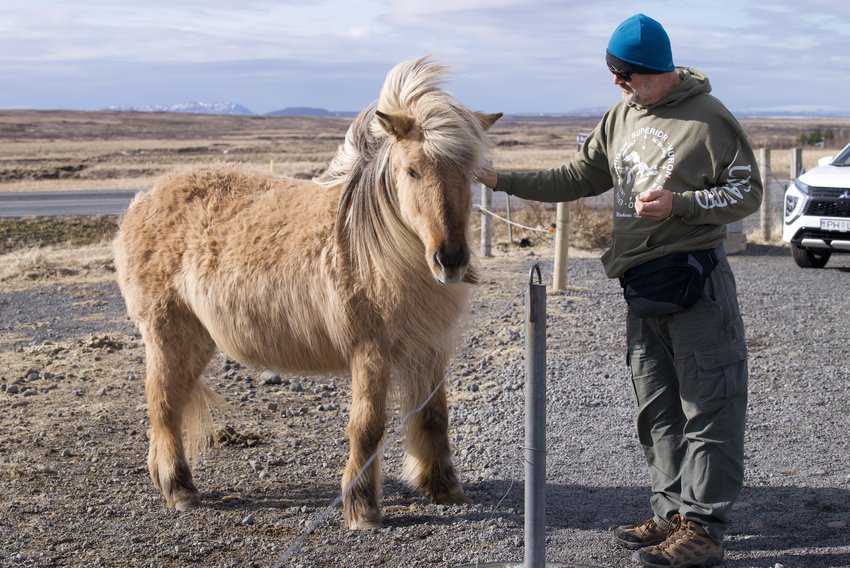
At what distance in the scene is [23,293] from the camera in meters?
12.6

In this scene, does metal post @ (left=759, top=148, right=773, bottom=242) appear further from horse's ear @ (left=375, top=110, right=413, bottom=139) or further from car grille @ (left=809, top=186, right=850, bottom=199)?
horse's ear @ (left=375, top=110, right=413, bottom=139)

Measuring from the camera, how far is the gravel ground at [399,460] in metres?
4.69

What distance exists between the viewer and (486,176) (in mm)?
4547

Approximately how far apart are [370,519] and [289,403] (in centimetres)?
277

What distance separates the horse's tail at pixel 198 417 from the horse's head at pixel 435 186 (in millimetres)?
1995

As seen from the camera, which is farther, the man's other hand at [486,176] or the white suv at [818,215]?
the white suv at [818,215]

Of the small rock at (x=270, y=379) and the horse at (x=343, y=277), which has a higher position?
the horse at (x=343, y=277)

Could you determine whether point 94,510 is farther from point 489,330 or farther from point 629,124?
point 489,330

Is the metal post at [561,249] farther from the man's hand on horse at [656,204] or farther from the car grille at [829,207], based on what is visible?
the man's hand on horse at [656,204]

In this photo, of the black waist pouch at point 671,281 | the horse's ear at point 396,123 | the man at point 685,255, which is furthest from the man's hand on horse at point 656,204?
the horse's ear at point 396,123

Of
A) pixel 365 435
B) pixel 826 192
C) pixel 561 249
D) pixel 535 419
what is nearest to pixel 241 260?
pixel 365 435

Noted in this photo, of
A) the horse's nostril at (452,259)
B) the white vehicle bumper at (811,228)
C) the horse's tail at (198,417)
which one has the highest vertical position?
the horse's nostril at (452,259)

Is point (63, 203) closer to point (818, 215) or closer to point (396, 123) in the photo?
point (818, 215)

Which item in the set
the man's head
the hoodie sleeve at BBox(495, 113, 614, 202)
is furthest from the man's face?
the hoodie sleeve at BBox(495, 113, 614, 202)
